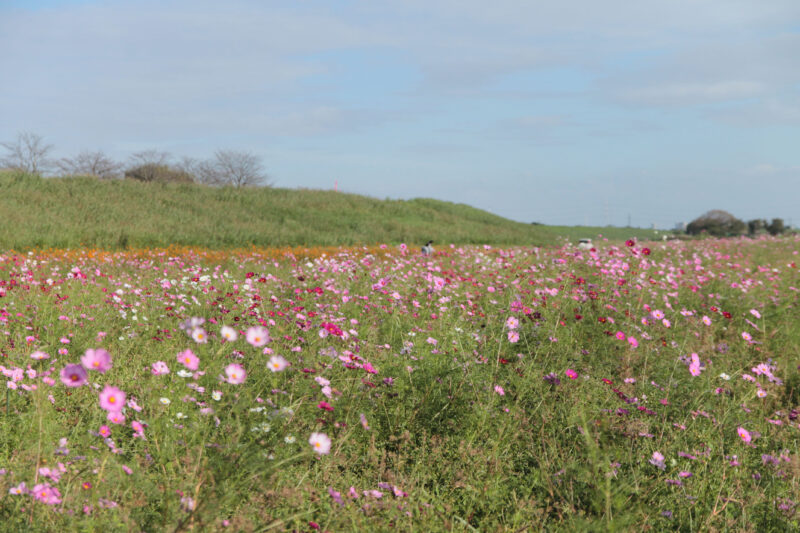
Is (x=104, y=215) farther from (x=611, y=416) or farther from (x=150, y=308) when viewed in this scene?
(x=611, y=416)

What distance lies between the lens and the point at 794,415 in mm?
3789

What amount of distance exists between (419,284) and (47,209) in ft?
Answer: 52.4

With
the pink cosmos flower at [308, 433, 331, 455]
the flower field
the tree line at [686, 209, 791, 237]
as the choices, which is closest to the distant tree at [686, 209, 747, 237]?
the tree line at [686, 209, 791, 237]

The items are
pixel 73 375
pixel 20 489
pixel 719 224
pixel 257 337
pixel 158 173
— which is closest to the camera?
pixel 73 375

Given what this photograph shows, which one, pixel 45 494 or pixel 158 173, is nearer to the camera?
pixel 45 494

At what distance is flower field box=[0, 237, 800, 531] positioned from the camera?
2.16 m

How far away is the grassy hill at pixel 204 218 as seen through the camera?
14148 millimetres

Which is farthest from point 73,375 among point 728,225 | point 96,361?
point 728,225

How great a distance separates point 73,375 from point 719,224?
42.9 m

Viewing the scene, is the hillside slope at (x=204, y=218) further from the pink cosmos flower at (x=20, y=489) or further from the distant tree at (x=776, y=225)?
the distant tree at (x=776, y=225)

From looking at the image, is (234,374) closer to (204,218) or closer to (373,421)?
(373,421)

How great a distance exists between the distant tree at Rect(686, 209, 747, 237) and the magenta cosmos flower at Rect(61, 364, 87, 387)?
4014 cm

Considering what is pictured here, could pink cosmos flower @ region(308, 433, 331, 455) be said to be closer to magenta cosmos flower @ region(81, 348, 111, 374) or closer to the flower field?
the flower field

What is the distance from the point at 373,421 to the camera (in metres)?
3.12
